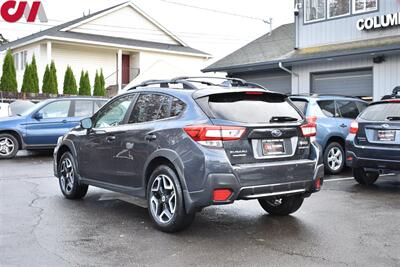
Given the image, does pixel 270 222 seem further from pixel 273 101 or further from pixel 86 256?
pixel 86 256

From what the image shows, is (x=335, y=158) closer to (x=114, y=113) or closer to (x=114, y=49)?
(x=114, y=113)

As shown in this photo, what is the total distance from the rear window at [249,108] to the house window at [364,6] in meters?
11.4

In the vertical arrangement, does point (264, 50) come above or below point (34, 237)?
above

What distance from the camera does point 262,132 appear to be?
550cm

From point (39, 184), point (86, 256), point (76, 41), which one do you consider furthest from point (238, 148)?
point (76, 41)

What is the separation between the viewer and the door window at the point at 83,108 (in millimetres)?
13898

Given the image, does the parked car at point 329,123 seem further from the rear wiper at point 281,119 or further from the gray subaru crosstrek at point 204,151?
the rear wiper at point 281,119

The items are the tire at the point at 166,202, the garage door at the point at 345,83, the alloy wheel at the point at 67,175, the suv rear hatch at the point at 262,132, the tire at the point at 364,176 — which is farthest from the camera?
the garage door at the point at 345,83

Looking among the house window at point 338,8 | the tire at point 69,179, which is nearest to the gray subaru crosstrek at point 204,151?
the tire at point 69,179

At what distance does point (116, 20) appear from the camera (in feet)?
111

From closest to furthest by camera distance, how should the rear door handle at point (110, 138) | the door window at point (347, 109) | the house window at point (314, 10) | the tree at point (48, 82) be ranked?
the rear door handle at point (110, 138)
the door window at point (347, 109)
the house window at point (314, 10)
the tree at point (48, 82)

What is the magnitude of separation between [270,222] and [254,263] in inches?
65.3

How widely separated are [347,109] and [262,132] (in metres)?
6.17

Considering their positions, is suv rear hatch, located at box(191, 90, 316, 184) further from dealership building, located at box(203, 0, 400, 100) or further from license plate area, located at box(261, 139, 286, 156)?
dealership building, located at box(203, 0, 400, 100)
